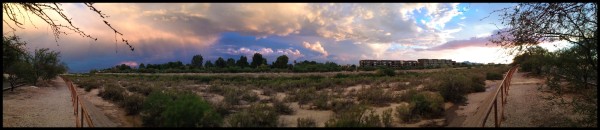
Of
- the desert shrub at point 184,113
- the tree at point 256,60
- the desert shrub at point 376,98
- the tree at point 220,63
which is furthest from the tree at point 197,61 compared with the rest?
the desert shrub at point 184,113

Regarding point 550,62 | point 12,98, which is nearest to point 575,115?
point 550,62

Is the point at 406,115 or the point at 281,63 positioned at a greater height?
the point at 281,63

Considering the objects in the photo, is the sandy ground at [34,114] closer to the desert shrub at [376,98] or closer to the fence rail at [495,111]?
the desert shrub at [376,98]

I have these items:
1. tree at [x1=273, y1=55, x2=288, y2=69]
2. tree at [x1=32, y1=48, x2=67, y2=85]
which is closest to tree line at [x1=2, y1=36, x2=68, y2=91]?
tree at [x1=32, y1=48, x2=67, y2=85]

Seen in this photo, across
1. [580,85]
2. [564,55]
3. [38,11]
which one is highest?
[38,11]

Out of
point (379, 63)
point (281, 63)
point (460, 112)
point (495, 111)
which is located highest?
point (281, 63)

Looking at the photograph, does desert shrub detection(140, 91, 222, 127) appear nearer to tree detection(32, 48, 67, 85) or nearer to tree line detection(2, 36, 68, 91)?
tree line detection(2, 36, 68, 91)

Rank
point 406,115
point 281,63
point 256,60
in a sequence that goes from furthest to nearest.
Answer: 1. point 256,60
2. point 281,63
3. point 406,115

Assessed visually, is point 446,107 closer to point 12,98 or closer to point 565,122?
point 565,122

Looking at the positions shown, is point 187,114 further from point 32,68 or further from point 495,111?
point 32,68

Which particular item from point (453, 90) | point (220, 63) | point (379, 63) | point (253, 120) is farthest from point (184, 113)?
point (379, 63)

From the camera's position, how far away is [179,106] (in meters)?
5.62

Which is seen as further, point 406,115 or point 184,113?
point 406,115

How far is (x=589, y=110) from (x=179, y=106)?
29.6 feet
